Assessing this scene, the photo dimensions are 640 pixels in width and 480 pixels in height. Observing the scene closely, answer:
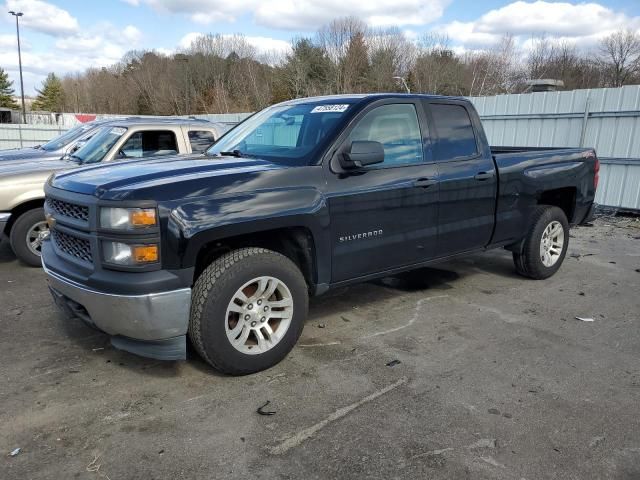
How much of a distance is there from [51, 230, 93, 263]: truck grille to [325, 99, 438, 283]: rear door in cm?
165

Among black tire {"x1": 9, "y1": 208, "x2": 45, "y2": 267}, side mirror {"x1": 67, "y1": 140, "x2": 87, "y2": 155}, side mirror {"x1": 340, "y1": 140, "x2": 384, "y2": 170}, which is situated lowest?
black tire {"x1": 9, "y1": 208, "x2": 45, "y2": 267}

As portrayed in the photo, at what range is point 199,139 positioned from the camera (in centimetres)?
744

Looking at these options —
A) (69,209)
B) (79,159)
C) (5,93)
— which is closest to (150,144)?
(79,159)

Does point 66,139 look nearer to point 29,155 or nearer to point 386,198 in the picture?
point 29,155

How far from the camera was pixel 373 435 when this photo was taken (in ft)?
9.39

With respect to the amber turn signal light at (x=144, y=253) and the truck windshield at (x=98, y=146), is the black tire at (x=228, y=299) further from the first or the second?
the truck windshield at (x=98, y=146)

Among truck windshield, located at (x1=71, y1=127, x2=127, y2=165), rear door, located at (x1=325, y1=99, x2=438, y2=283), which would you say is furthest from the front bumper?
truck windshield, located at (x1=71, y1=127, x2=127, y2=165)

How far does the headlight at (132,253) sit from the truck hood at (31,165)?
153 inches

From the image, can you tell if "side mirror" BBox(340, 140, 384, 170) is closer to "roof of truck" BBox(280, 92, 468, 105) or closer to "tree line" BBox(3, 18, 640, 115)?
"roof of truck" BBox(280, 92, 468, 105)

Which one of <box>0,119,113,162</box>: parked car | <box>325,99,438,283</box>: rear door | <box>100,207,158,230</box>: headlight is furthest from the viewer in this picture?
<box>0,119,113,162</box>: parked car

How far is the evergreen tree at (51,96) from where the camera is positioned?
279ft

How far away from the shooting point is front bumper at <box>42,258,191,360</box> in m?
3.02

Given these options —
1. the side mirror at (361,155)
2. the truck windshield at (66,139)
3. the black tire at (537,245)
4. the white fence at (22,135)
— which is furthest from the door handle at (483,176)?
the white fence at (22,135)

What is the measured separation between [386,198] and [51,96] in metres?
99.1
